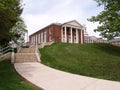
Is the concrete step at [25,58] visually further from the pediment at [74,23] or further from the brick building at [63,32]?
the pediment at [74,23]

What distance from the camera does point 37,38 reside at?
53.3 metres

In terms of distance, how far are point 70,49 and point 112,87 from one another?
64.6 ft

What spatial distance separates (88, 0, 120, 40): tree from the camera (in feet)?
77.0

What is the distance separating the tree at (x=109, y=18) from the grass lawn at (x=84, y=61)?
2997mm

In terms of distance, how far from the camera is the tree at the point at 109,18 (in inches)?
924

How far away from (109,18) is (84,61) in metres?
5.56

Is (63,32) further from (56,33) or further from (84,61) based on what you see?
(84,61)

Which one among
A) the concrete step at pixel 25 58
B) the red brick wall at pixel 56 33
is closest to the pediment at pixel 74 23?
the red brick wall at pixel 56 33

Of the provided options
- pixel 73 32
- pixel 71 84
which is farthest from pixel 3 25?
pixel 73 32

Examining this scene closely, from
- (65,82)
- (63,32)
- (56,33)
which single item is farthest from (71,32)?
(65,82)

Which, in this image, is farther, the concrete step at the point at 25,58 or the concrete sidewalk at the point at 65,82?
the concrete step at the point at 25,58

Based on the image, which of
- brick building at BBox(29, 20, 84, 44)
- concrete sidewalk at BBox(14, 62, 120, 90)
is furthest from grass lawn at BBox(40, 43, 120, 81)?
brick building at BBox(29, 20, 84, 44)

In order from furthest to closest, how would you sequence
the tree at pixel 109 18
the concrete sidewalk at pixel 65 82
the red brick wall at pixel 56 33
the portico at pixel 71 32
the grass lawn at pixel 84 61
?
the portico at pixel 71 32 → the red brick wall at pixel 56 33 → the tree at pixel 109 18 → the grass lawn at pixel 84 61 → the concrete sidewalk at pixel 65 82

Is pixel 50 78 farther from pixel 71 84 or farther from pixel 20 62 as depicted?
pixel 20 62
